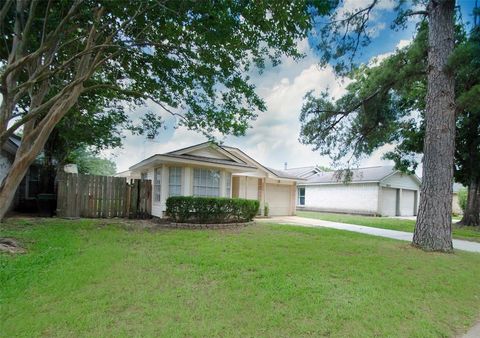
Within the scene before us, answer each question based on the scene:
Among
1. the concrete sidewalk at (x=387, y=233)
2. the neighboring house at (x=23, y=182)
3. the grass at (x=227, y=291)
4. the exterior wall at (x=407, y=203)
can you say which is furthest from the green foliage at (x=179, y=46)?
the exterior wall at (x=407, y=203)

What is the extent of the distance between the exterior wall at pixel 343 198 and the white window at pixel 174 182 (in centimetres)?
1431

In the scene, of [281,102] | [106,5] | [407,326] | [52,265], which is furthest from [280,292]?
[281,102]

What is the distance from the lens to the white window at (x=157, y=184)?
13.4 metres

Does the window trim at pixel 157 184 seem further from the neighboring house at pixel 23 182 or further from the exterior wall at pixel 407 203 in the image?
the exterior wall at pixel 407 203

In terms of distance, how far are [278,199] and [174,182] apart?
9.60 m

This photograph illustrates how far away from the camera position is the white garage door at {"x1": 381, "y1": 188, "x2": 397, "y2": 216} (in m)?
23.5

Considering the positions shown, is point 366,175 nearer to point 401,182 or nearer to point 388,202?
point 388,202

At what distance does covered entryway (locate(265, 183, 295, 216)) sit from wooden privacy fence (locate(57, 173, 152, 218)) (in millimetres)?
9217

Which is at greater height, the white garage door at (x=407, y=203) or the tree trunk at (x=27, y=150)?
the tree trunk at (x=27, y=150)

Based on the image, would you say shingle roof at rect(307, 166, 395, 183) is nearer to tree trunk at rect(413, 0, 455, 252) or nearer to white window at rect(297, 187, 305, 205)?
white window at rect(297, 187, 305, 205)

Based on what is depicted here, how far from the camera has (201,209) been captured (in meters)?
11.2

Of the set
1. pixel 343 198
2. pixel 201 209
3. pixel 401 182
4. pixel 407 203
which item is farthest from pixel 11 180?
pixel 407 203

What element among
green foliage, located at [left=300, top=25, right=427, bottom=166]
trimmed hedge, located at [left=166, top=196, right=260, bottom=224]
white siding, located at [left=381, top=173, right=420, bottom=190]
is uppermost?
green foliage, located at [left=300, top=25, right=427, bottom=166]

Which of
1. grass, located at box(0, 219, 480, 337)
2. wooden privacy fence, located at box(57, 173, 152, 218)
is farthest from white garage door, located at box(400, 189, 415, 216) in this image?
wooden privacy fence, located at box(57, 173, 152, 218)
